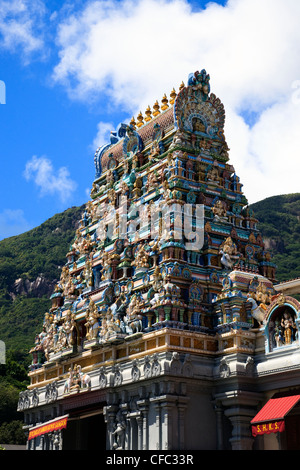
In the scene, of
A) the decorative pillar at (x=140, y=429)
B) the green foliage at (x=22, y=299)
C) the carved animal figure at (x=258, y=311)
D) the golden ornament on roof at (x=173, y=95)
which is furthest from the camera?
the green foliage at (x=22, y=299)

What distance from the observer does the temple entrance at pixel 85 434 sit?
130 feet

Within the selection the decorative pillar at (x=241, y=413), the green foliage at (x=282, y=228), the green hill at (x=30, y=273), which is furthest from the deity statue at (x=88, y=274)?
the green hill at (x=30, y=273)

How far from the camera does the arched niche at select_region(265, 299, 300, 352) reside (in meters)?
31.2

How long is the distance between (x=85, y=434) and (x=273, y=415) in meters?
13.5

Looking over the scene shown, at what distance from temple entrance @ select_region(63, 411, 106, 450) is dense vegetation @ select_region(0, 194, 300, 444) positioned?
2550 cm

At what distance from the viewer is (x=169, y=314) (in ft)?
110

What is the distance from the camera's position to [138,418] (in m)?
33.1

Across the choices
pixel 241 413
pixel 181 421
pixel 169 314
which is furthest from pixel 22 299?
pixel 241 413

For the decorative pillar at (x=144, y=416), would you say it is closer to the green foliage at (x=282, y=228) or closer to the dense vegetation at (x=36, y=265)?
the dense vegetation at (x=36, y=265)

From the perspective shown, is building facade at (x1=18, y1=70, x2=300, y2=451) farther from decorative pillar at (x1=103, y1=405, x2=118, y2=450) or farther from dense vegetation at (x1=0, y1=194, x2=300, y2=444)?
dense vegetation at (x1=0, y1=194, x2=300, y2=444)

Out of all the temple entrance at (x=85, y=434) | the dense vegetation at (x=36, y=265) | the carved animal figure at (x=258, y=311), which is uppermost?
the dense vegetation at (x=36, y=265)

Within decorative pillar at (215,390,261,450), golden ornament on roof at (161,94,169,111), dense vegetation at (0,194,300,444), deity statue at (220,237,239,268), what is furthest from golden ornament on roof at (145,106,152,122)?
dense vegetation at (0,194,300,444)

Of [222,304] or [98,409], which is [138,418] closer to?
[98,409]

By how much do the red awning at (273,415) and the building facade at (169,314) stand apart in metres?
0.08
